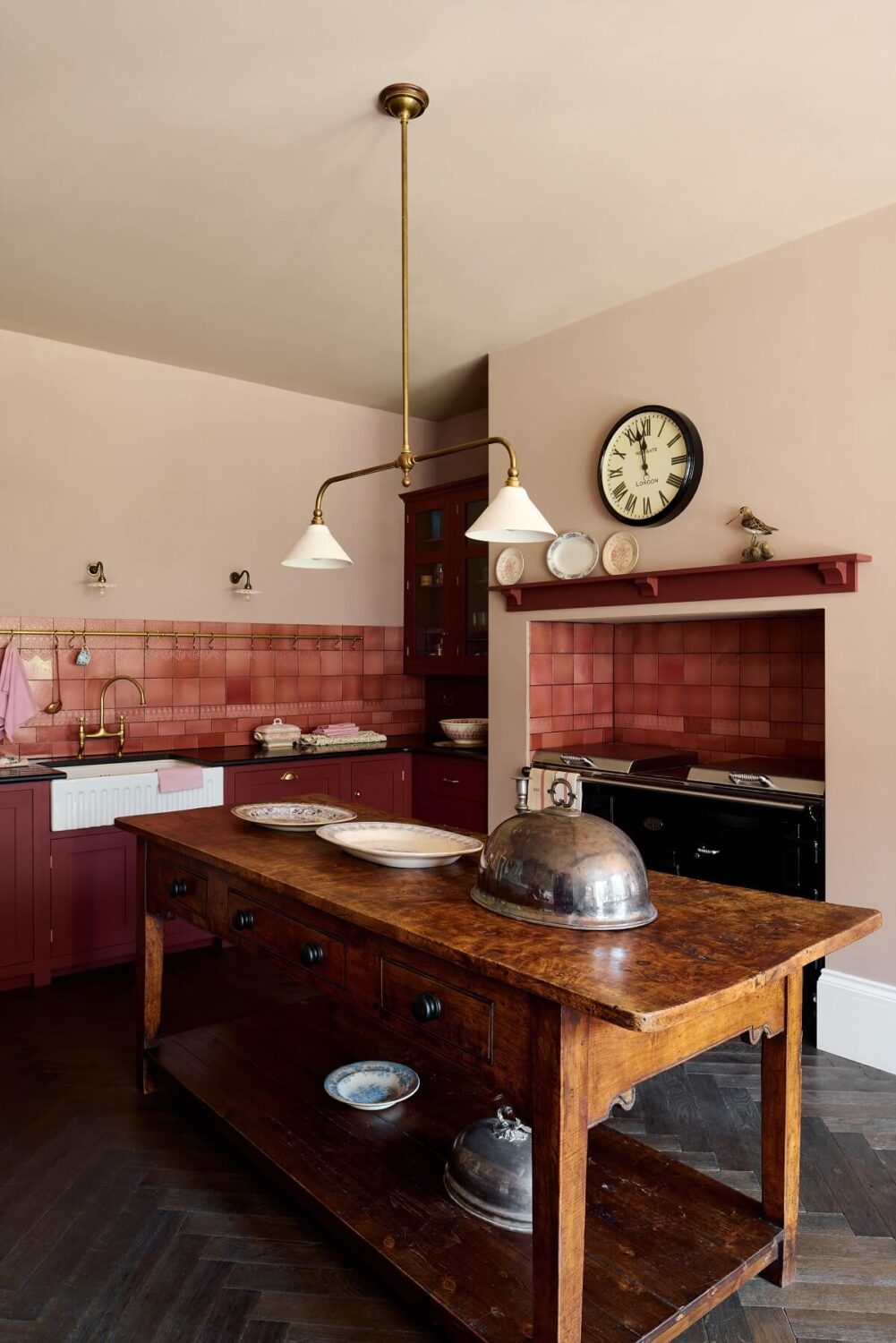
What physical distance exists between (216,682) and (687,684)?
2509mm

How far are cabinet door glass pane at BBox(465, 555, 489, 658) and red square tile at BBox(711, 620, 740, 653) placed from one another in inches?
48.7

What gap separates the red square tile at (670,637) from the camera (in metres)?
4.46

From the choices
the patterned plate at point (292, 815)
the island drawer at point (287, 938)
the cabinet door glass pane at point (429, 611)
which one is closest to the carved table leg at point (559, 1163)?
the island drawer at point (287, 938)

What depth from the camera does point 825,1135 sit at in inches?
105

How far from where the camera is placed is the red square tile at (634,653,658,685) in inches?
181

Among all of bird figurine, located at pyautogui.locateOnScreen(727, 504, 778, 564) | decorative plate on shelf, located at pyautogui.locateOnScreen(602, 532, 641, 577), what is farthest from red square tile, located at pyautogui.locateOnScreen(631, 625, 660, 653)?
bird figurine, located at pyautogui.locateOnScreen(727, 504, 778, 564)

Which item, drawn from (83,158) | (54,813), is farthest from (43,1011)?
(83,158)

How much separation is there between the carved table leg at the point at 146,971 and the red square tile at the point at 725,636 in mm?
2737

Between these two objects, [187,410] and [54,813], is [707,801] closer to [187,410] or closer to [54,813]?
[54,813]

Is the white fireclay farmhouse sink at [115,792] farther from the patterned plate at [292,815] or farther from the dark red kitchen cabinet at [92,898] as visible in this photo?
the patterned plate at [292,815]

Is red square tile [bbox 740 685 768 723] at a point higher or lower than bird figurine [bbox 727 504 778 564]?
lower

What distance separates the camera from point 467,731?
16.9 ft

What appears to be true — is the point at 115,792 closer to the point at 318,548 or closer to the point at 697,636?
the point at 318,548

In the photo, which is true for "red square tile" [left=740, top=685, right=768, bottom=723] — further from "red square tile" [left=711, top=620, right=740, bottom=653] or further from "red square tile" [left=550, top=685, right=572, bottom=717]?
"red square tile" [left=550, top=685, right=572, bottom=717]
